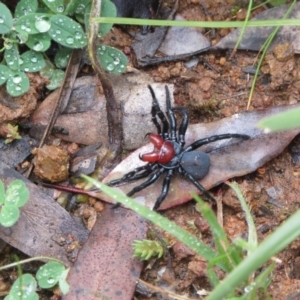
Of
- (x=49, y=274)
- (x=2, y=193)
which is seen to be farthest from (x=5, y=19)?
(x=49, y=274)

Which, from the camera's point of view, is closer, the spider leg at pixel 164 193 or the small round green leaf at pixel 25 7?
the spider leg at pixel 164 193

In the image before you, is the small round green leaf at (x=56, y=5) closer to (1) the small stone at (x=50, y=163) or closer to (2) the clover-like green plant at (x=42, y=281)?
(1) the small stone at (x=50, y=163)

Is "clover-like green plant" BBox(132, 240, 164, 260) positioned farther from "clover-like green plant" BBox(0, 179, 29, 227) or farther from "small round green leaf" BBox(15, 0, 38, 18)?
"small round green leaf" BBox(15, 0, 38, 18)

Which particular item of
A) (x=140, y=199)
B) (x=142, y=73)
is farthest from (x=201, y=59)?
(x=140, y=199)

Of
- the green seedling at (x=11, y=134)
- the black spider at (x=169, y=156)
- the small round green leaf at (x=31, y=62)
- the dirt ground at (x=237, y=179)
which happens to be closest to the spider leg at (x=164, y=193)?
the black spider at (x=169, y=156)

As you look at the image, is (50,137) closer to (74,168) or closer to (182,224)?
(74,168)
